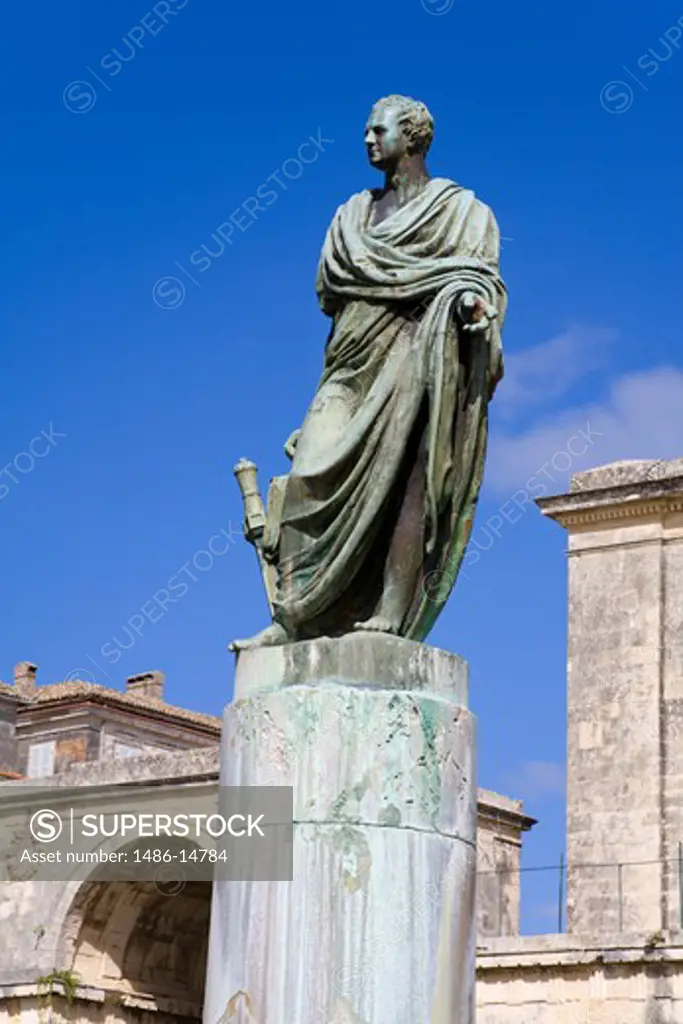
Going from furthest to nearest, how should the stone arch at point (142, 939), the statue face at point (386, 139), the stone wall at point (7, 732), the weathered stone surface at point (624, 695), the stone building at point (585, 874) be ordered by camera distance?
the stone wall at point (7, 732), the stone arch at point (142, 939), the weathered stone surface at point (624, 695), the stone building at point (585, 874), the statue face at point (386, 139)

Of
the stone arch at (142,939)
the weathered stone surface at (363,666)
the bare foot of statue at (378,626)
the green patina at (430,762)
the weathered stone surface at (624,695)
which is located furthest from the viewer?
the stone arch at (142,939)

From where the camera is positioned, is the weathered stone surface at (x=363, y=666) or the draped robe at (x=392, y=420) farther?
the draped robe at (x=392, y=420)

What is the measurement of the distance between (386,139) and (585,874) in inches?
700

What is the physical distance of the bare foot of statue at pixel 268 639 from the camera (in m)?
6.90

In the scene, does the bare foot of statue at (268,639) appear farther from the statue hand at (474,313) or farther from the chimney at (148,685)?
the chimney at (148,685)

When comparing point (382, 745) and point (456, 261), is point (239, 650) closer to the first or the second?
point (382, 745)

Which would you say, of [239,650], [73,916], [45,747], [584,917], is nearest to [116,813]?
[73,916]

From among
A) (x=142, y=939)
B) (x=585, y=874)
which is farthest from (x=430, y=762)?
(x=142, y=939)

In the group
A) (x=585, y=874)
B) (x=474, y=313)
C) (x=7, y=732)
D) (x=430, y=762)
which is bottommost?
(x=430, y=762)

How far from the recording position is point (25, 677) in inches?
1781

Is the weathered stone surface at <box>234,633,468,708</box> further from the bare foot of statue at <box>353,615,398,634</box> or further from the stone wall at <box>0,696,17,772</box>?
the stone wall at <box>0,696,17,772</box>

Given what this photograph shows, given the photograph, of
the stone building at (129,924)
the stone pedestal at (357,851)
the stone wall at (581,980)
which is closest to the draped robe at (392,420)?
the stone pedestal at (357,851)

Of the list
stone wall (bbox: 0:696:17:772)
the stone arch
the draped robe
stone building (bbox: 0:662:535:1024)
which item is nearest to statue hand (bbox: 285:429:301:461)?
the draped robe

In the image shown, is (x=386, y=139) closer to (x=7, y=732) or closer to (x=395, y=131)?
(x=395, y=131)
